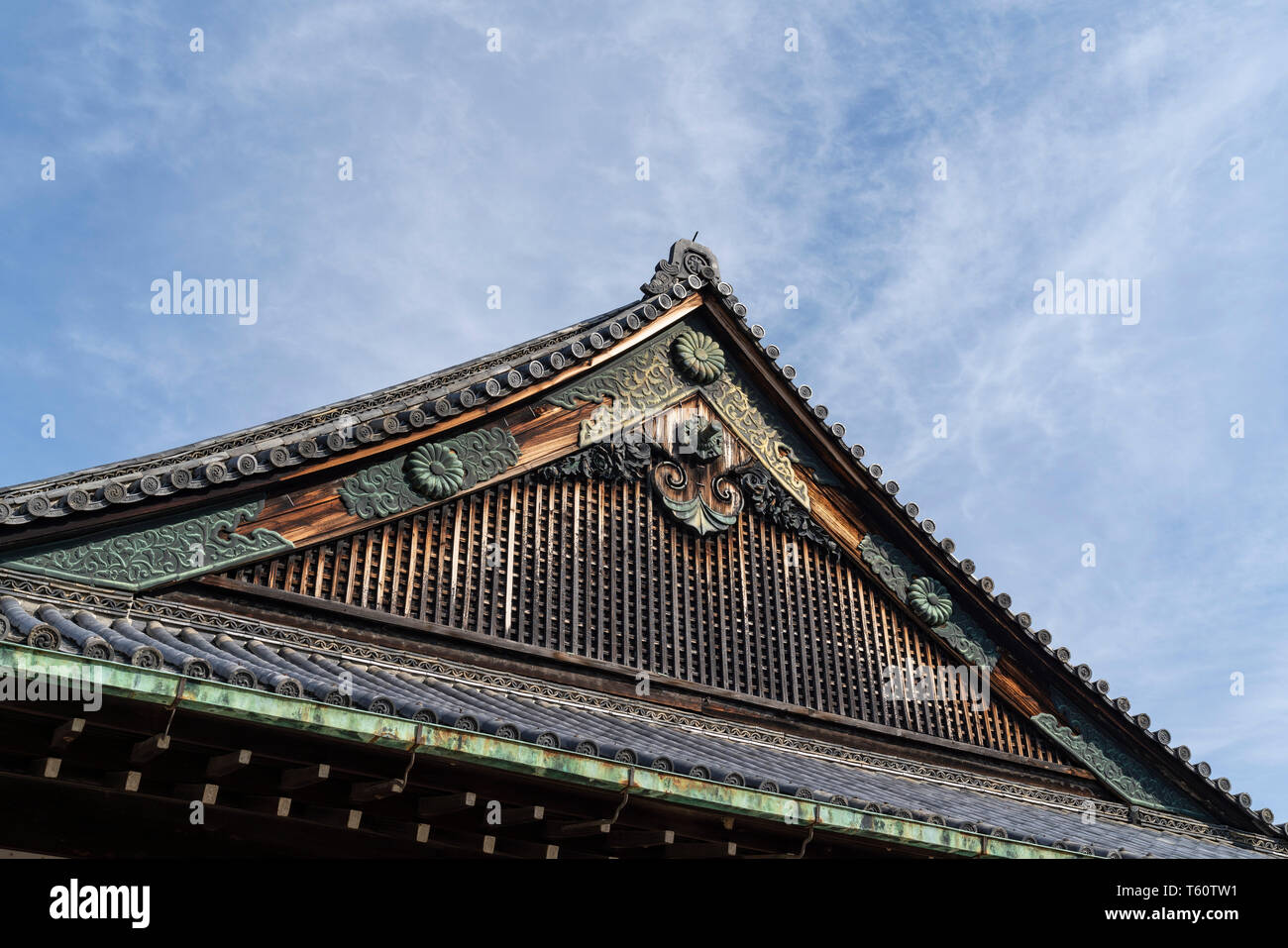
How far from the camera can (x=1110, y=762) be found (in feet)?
40.1

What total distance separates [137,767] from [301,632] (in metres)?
2.63

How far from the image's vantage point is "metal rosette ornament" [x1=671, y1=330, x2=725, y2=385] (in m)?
11.6

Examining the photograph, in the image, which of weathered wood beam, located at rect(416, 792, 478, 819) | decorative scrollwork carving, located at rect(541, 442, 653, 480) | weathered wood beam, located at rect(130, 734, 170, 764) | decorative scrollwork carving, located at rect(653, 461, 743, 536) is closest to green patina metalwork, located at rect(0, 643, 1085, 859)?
weathered wood beam, located at rect(130, 734, 170, 764)

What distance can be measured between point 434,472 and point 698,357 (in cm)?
325

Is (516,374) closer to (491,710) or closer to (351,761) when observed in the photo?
(491,710)

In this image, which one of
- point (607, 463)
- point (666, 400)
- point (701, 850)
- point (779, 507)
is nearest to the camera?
point (701, 850)

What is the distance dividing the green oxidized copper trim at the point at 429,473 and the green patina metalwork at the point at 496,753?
361 cm

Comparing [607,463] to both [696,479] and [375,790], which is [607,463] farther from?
[375,790]

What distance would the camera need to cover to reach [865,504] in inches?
472

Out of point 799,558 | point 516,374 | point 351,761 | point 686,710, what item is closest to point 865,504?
point 799,558

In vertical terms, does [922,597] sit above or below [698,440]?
below

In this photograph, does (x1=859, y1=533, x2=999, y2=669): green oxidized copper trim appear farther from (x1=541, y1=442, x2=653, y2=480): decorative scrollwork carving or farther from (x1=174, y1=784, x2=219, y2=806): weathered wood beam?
(x1=174, y1=784, x2=219, y2=806): weathered wood beam

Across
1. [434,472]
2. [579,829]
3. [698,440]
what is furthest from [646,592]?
[579,829]
